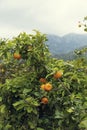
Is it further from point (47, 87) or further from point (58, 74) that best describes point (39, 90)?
point (58, 74)

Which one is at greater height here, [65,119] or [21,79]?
[21,79]

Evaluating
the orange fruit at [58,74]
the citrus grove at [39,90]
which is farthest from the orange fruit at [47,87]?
the orange fruit at [58,74]

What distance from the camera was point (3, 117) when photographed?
19.4 feet

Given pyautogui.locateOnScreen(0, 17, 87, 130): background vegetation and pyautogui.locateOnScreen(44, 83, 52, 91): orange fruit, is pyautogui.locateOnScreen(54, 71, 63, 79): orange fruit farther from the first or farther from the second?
pyautogui.locateOnScreen(44, 83, 52, 91): orange fruit

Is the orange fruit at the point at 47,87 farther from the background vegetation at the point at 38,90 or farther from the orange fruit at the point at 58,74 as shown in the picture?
the orange fruit at the point at 58,74

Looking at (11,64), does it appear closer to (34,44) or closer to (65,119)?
(34,44)

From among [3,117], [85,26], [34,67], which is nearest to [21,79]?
[34,67]

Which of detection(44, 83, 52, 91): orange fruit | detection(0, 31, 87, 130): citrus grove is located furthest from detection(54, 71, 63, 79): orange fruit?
detection(44, 83, 52, 91): orange fruit

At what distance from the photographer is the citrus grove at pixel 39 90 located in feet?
18.1

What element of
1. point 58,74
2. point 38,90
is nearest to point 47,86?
point 58,74

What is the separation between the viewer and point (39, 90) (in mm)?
5746

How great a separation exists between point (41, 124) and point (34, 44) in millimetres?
1392

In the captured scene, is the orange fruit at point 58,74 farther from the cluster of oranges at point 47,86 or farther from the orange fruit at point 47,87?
the orange fruit at point 47,87

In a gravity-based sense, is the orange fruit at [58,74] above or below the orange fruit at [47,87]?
above
